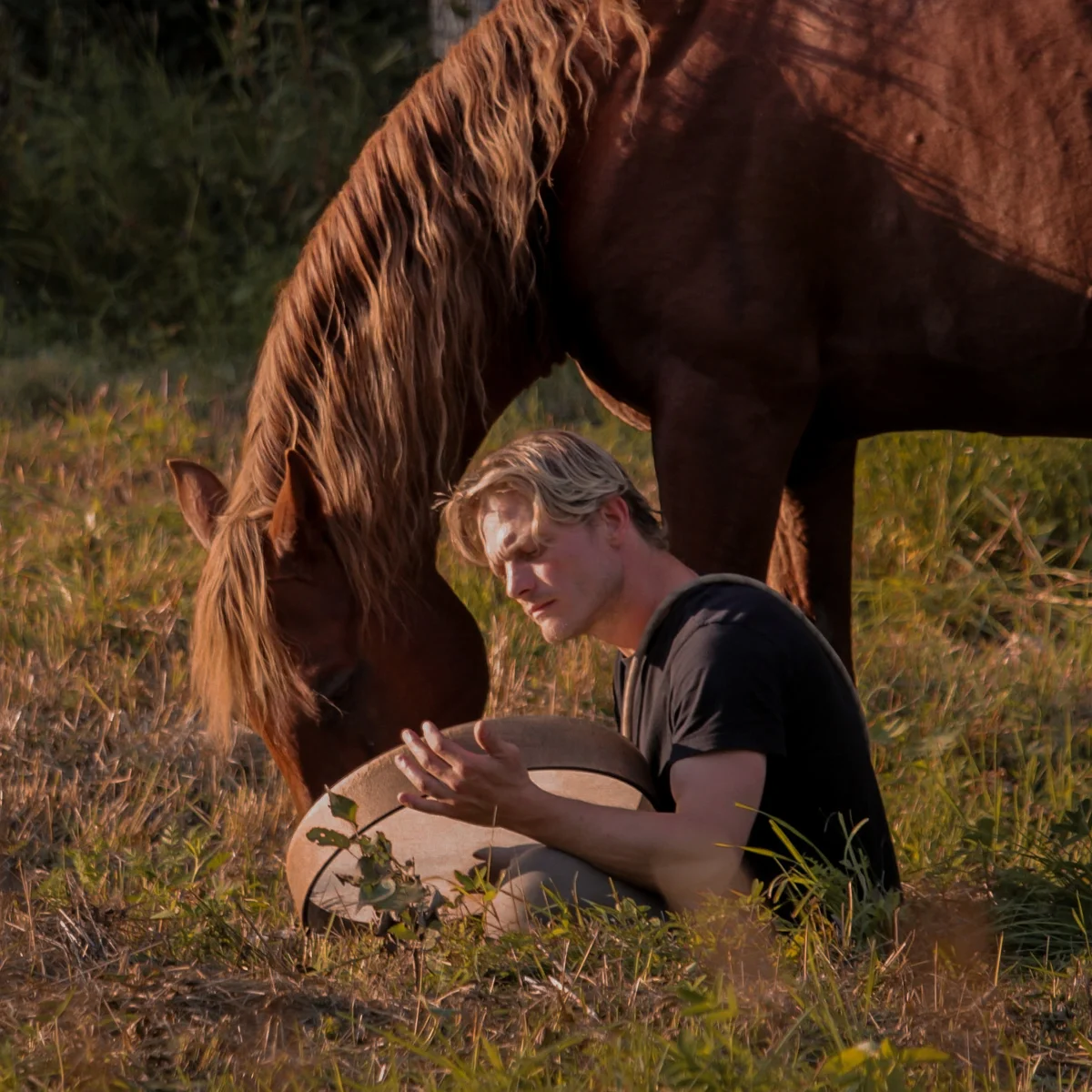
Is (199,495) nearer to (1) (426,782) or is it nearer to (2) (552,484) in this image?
(2) (552,484)

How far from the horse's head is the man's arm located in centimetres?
78

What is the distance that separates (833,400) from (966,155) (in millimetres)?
566

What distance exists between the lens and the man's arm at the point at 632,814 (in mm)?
2527

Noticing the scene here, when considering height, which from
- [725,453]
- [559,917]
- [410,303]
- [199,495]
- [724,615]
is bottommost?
[559,917]

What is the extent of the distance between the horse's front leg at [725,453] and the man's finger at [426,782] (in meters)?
1.02

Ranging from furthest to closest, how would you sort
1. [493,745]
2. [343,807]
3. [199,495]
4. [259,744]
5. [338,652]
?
[259,744] < [199,495] < [338,652] < [343,807] < [493,745]

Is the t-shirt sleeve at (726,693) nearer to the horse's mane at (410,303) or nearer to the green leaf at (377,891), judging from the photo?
the green leaf at (377,891)

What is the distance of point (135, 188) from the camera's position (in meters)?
8.17

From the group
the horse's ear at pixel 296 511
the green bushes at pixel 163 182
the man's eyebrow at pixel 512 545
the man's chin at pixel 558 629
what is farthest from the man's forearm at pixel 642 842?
the green bushes at pixel 163 182

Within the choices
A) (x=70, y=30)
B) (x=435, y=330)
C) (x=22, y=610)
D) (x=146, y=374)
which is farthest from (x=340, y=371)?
(x=70, y=30)

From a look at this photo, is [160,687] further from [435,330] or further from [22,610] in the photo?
[435,330]

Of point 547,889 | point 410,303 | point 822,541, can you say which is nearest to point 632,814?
point 547,889

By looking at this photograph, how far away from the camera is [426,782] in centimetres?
255

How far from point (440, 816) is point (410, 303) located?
3.88ft
